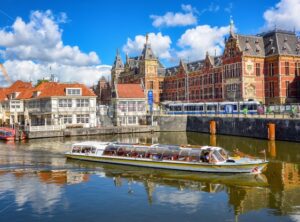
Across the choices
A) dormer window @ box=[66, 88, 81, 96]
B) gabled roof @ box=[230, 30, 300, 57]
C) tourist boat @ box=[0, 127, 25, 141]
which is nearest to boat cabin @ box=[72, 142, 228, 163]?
tourist boat @ box=[0, 127, 25, 141]

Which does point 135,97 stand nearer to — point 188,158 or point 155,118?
point 155,118

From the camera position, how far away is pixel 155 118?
7694 centimetres

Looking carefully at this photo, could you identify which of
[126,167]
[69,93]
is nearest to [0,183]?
[126,167]

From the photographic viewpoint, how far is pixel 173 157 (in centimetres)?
3216

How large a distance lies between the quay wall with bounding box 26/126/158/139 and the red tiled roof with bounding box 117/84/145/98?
859cm

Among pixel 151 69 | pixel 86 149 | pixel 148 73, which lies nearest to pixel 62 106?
pixel 86 149

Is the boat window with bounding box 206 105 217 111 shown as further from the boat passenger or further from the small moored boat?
the boat passenger

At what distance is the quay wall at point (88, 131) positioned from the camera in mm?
61350

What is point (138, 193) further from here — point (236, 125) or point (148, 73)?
point (148, 73)

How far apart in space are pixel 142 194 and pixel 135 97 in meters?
53.3

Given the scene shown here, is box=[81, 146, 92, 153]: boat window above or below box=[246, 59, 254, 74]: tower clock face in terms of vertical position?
below

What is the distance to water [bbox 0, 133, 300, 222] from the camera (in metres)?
20.3

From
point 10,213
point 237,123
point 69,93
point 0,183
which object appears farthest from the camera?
point 69,93

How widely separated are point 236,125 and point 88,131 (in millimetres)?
26434
